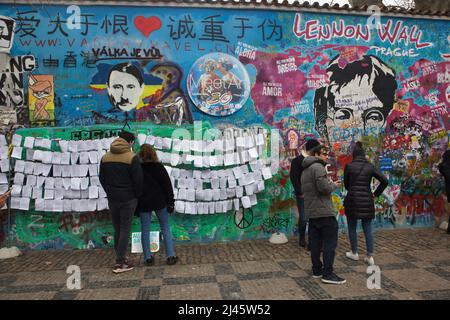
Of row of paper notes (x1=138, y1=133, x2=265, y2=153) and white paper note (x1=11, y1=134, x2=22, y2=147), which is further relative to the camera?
row of paper notes (x1=138, y1=133, x2=265, y2=153)

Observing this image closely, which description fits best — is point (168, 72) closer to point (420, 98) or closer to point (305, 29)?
point (305, 29)

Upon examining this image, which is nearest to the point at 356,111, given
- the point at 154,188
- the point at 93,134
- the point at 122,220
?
the point at 154,188

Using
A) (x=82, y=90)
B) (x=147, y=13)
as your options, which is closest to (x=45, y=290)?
(x=82, y=90)

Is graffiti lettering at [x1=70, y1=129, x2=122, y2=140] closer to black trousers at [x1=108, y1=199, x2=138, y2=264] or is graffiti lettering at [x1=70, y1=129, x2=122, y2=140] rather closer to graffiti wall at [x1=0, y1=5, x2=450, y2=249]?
graffiti wall at [x1=0, y1=5, x2=450, y2=249]

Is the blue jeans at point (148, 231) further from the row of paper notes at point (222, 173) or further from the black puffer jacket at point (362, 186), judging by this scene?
the black puffer jacket at point (362, 186)

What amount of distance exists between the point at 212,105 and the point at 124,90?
1687mm

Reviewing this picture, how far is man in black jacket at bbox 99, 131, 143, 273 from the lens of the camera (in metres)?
5.70

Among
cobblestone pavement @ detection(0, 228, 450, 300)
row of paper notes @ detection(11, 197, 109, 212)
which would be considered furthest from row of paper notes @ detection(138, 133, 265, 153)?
cobblestone pavement @ detection(0, 228, 450, 300)

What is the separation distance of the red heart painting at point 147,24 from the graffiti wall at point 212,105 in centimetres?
2

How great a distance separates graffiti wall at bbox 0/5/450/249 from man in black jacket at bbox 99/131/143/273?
1465 millimetres

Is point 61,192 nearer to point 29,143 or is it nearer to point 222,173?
point 29,143

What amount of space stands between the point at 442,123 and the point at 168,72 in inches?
235

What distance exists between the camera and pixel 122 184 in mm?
5699

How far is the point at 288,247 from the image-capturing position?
22.9 ft
